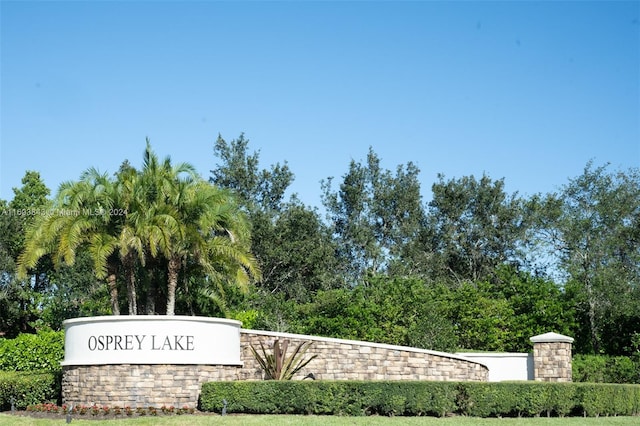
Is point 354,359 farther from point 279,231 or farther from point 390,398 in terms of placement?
point 279,231

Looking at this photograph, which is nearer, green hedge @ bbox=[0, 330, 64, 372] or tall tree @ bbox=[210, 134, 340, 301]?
green hedge @ bbox=[0, 330, 64, 372]

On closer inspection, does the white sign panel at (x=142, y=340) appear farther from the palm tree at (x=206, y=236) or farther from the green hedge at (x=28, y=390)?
the palm tree at (x=206, y=236)

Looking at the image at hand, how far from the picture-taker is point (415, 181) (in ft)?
159

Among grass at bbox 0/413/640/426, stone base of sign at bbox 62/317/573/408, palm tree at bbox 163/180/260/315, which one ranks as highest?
palm tree at bbox 163/180/260/315

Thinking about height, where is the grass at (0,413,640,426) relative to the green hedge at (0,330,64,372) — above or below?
below

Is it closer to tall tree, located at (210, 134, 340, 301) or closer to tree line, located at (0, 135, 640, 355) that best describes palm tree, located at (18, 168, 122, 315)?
tree line, located at (0, 135, 640, 355)

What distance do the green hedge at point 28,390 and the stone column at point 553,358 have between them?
13.2 meters

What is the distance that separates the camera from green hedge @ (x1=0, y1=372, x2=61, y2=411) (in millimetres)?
19719

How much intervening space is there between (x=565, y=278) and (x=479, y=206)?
11.7 m

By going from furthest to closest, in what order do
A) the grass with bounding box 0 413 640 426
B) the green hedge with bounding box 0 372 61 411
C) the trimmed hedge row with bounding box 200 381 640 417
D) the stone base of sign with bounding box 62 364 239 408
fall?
the green hedge with bounding box 0 372 61 411, the stone base of sign with bounding box 62 364 239 408, the trimmed hedge row with bounding box 200 381 640 417, the grass with bounding box 0 413 640 426

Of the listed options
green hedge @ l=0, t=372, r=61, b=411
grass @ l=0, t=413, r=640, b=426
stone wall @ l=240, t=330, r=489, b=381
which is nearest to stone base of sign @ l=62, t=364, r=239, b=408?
grass @ l=0, t=413, r=640, b=426

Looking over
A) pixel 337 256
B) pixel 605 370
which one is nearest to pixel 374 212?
pixel 337 256

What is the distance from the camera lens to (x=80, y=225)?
21047 millimetres

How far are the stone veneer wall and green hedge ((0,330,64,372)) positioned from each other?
11.3m
